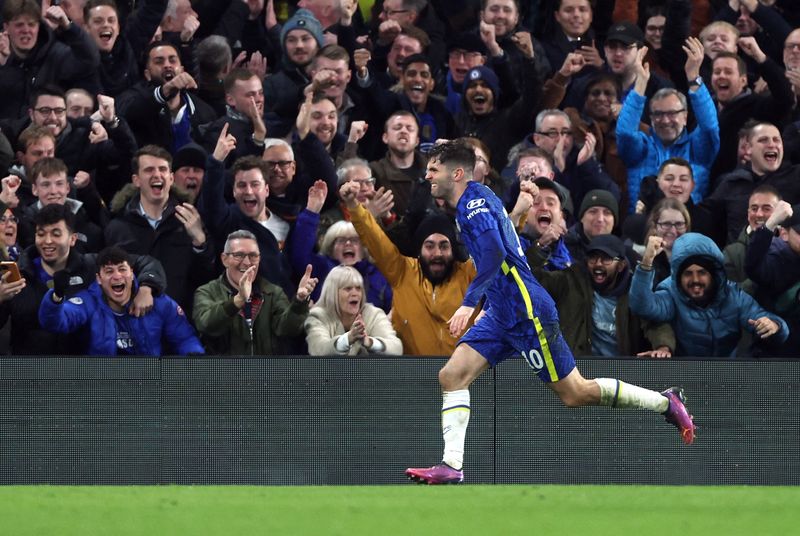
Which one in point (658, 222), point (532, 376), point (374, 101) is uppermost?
point (374, 101)

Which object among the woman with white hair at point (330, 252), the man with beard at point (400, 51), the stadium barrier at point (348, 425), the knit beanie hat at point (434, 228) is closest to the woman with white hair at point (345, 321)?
the stadium barrier at point (348, 425)

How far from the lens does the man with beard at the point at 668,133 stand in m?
13.1

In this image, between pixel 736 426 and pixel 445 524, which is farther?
pixel 736 426

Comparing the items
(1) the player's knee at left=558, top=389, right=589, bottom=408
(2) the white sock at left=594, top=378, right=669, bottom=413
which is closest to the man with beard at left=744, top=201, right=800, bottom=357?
(2) the white sock at left=594, top=378, right=669, bottom=413

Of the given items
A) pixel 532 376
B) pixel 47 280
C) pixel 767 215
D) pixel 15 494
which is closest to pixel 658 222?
pixel 767 215

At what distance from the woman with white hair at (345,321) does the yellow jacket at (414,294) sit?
0.16 m

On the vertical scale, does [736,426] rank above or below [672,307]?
below

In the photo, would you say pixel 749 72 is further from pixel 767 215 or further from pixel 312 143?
pixel 312 143

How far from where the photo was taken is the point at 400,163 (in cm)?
1259

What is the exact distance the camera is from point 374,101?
45.4ft

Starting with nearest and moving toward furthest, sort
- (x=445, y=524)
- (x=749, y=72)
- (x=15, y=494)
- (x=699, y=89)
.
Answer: (x=445, y=524)
(x=15, y=494)
(x=699, y=89)
(x=749, y=72)

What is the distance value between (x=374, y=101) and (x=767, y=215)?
A: 3.95 m

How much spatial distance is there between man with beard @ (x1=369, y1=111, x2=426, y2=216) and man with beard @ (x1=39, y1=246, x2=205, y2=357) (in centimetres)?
230

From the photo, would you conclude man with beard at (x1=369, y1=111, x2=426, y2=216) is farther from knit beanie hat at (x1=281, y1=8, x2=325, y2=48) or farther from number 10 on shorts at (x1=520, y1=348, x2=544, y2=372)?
number 10 on shorts at (x1=520, y1=348, x2=544, y2=372)
